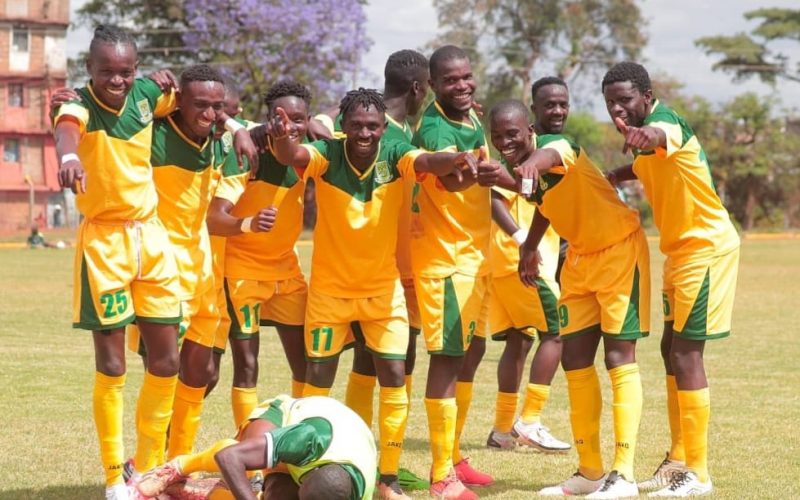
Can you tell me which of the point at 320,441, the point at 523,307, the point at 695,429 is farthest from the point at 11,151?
the point at 320,441

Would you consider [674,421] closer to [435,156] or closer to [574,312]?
[574,312]

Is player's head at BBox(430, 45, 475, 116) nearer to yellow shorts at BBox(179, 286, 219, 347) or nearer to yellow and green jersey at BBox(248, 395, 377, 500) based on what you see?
yellow shorts at BBox(179, 286, 219, 347)

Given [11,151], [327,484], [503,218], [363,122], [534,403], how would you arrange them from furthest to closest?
[11,151] < [534,403] < [503,218] < [363,122] < [327,484]

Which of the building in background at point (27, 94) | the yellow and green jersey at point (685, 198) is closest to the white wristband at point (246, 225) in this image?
the yellow and green jersey at point (685, 198)

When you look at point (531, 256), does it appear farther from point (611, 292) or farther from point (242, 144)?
point (242, 144)

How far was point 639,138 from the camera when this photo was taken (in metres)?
6.70

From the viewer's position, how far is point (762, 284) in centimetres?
2598

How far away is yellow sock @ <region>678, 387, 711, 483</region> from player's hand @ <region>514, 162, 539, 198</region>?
1735 millimetres

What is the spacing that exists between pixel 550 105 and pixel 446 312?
211 cm

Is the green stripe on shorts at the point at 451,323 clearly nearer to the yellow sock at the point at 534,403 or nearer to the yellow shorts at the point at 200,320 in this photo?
the yellow shorts at the point at 200,320

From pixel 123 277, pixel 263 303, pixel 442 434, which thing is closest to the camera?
pixel 123 277

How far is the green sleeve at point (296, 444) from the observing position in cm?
579

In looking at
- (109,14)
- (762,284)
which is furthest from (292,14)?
(762,284)

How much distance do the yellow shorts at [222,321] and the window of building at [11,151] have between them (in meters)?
50.1
